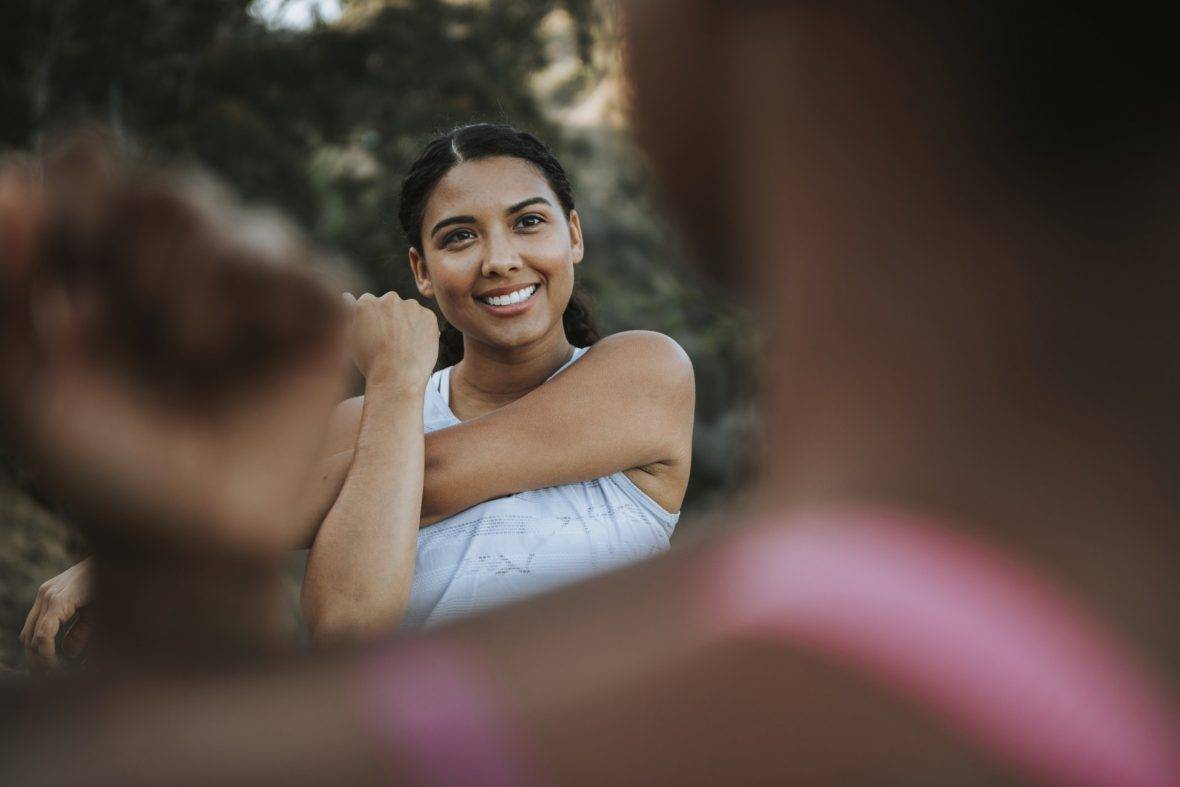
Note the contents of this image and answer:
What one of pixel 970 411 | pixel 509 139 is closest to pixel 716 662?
pixel 970 411

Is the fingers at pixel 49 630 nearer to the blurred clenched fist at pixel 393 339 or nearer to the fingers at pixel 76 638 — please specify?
the fingers at pixel 76 638

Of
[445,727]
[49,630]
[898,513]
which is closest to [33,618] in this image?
[49,630]

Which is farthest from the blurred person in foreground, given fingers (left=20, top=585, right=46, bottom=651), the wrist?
fingers (left=20, top=585, right=46, bottom=651)

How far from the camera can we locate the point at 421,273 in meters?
2.47

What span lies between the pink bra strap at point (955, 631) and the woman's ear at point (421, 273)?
197 centimetres

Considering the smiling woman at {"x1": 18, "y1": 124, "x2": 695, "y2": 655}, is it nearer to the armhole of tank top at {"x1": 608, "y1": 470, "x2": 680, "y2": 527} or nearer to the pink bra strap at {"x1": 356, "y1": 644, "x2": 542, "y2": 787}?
the armhole of tank top at {"x1": 608, "y1": 470, "x2": 680, "y2": 527}

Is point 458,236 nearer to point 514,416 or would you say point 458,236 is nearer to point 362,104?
point 514,416

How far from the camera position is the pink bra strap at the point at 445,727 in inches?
19.4

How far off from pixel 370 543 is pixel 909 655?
139cm

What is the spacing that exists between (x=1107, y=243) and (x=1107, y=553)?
0.14 meters

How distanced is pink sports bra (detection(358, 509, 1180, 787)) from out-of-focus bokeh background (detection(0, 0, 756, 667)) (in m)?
5.71

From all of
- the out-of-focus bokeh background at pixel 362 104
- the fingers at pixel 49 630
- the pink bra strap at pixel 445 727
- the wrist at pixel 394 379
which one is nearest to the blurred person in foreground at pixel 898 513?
the pink bra strap at pixel 445 727

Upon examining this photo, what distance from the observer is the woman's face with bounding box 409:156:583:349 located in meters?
2.25

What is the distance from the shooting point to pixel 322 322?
1.80ft
